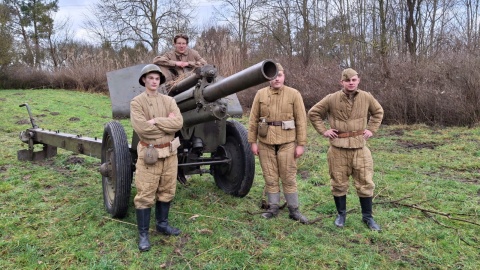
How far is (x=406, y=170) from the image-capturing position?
5961 millimetres

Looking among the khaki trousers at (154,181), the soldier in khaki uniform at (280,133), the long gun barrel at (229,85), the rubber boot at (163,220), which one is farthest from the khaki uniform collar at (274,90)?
the rubber boot at (163,220)

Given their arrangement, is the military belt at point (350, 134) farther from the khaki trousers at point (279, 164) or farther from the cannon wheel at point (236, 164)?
the cannon wheel at point (236, 164)

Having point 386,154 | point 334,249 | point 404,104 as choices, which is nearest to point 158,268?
point 334,249

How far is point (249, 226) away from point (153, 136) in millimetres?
1341

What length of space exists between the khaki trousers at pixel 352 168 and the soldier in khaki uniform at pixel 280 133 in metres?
0.36

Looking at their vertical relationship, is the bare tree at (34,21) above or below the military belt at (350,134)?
above

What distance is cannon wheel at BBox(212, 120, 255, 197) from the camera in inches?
175

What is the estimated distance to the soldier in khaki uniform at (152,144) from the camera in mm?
3244

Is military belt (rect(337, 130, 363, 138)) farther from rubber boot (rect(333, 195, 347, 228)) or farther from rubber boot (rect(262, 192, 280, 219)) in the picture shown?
rubber boot (rect(262, 192, 280, 219))

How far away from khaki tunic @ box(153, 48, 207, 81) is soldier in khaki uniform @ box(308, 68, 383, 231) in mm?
1692

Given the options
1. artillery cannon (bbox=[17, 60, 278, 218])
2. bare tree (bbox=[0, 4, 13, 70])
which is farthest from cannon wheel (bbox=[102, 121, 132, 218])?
bare tree (bbox=[0, 4, 13, 70])

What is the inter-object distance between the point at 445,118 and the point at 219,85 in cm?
886

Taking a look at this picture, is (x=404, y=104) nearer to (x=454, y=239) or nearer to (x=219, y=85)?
(x=454, y=239)

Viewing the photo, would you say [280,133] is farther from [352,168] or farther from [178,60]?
[178,60]
